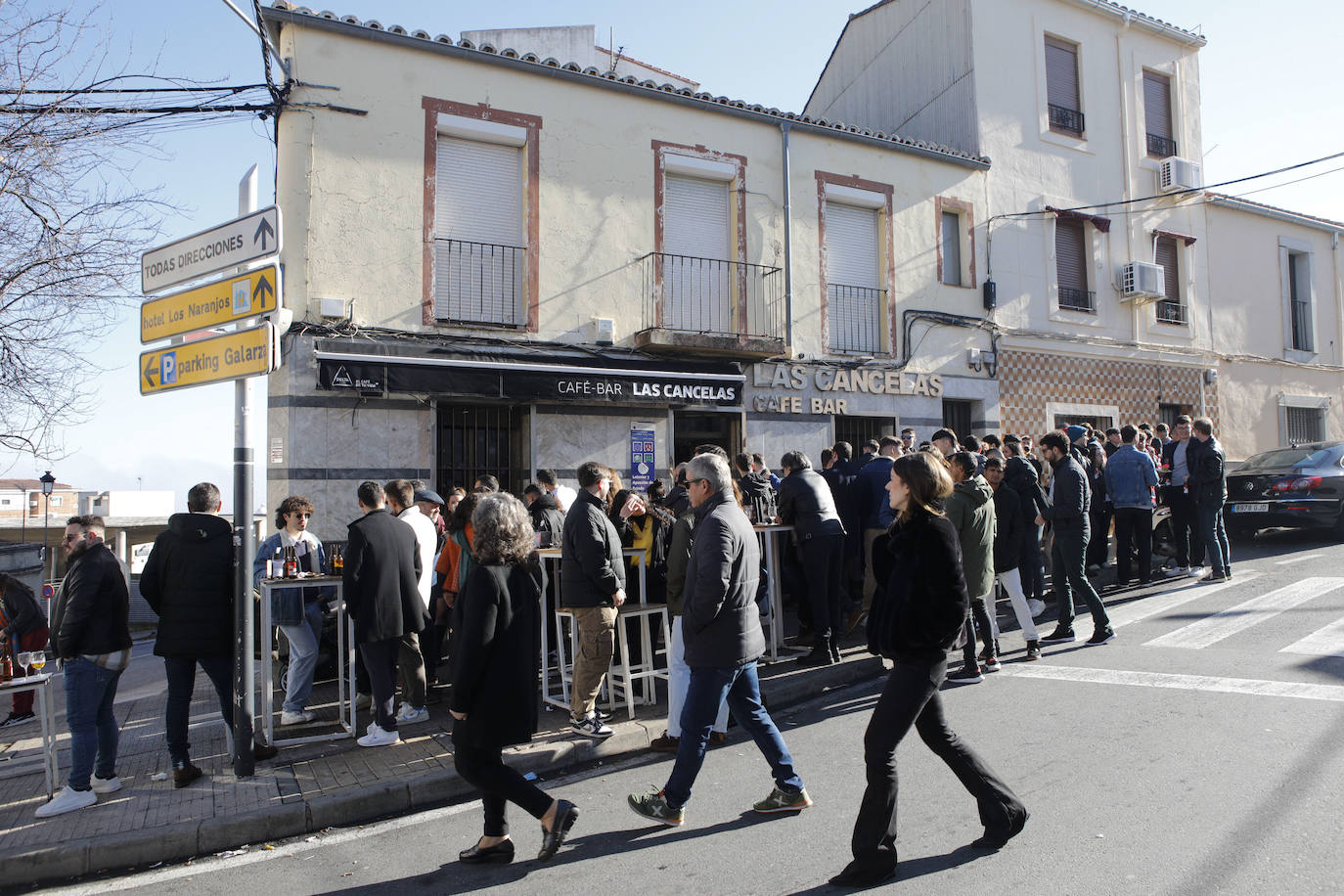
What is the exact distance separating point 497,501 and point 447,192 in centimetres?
818

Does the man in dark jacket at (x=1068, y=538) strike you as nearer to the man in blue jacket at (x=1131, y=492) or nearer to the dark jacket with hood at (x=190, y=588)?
the man in blue jacket at (x=1131, y=492)

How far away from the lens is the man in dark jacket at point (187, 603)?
5.45 metres

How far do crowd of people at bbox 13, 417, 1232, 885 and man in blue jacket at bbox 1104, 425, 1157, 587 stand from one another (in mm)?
28

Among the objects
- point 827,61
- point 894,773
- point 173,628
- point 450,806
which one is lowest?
point 450,806

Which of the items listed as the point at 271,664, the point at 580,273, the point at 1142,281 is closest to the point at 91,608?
the point at 271,664

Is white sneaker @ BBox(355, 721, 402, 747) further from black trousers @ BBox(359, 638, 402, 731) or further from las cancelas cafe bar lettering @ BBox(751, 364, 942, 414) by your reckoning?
las cancelas cafe bar lettering @ BBox(751, 364, 942, 414)

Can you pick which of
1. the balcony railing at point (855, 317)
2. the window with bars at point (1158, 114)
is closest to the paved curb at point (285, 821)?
the balcony railing at point (855, 317)

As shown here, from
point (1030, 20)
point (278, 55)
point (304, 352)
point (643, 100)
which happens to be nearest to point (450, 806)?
point (304, 352)

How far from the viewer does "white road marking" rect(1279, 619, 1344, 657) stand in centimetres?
690

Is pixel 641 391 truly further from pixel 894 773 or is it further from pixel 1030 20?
pixel 1030 20

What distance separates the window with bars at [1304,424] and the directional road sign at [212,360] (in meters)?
21.0

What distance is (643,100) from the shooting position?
12555 mm

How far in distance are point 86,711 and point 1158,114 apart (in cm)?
1986

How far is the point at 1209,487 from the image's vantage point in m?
9.66
